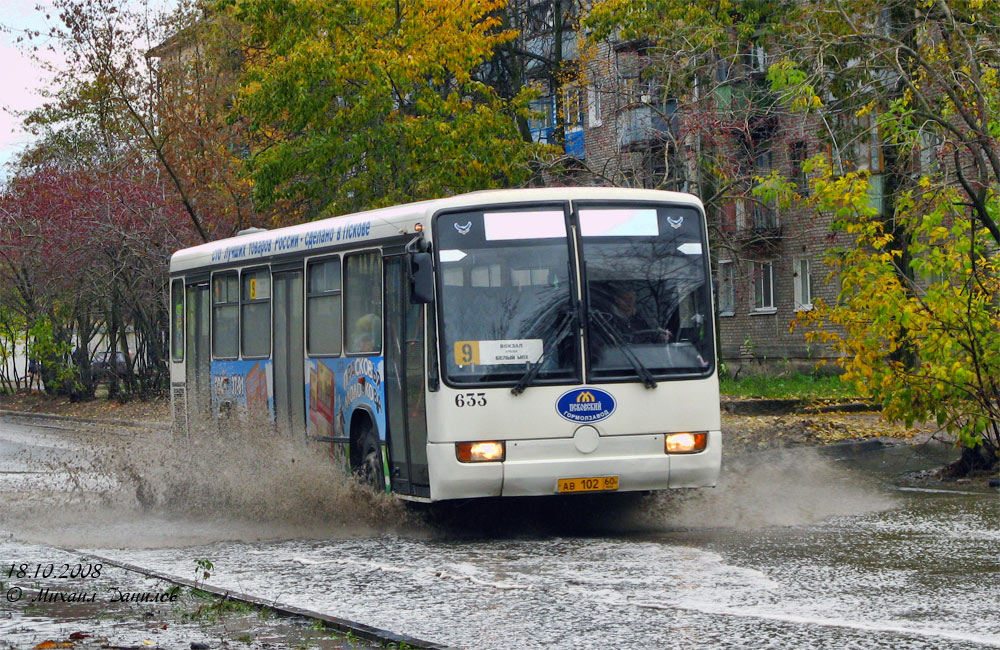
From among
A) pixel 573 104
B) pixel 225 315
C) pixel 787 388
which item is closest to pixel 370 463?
pixel 225 315

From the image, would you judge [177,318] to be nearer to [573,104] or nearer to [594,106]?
[573,104]

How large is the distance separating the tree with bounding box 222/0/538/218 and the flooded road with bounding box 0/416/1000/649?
13.6 metres

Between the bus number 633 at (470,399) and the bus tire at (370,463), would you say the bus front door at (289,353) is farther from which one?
the bus number 633 at (470,399)

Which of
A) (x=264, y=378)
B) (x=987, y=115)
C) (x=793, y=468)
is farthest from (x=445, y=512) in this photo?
(x=987, y=115)

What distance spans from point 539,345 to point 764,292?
117 feet

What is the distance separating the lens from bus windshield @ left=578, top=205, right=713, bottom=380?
11969mm

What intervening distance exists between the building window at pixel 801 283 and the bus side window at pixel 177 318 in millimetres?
28630

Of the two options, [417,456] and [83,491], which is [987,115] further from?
[83,491]

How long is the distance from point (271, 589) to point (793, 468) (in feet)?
30.8

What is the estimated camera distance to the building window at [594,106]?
28.5 metres

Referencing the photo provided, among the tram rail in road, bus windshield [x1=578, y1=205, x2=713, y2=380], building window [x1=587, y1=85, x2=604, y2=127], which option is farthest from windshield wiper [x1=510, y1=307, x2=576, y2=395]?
building window [x1=587, y1=85, x2=604, y2=127]

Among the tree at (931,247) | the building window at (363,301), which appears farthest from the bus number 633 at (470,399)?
the tree at (931,247)

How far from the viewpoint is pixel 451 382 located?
1168 centimetres

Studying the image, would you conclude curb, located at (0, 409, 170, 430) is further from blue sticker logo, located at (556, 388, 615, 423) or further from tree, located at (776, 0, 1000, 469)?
blue sticker logo, located at (556, 388, 615, 423)
